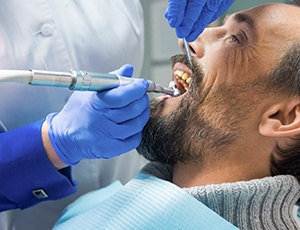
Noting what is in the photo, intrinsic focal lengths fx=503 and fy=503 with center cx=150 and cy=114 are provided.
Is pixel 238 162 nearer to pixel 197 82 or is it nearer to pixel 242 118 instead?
pixel 242 118

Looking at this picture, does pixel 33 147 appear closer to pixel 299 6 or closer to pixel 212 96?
pixel 212 96

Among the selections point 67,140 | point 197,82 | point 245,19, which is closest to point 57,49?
point 67,140

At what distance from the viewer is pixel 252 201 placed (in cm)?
124

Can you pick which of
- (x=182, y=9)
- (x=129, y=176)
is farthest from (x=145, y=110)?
(x=129, y=176)

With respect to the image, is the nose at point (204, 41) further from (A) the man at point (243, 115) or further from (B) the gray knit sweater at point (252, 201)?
(B) the gray knit sweater at point (252, 201)

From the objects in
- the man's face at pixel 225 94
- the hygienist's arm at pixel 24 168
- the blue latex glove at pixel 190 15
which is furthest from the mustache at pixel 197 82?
the hygienist's arm at pixel 24 168

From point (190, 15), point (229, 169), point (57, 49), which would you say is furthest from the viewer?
point (57, 49)

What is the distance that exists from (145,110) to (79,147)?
19 centimetres

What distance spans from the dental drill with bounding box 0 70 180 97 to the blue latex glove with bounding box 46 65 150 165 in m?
0.03

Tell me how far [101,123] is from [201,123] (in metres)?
0.27

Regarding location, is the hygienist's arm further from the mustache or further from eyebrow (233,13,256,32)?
eyebrow (233,13,256,32)

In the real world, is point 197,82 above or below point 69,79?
below

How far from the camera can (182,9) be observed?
1.22m

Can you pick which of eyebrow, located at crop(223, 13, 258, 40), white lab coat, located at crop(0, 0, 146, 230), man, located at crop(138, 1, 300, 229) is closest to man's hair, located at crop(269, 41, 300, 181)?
man, located at crop(138, 1, 300, 229)
